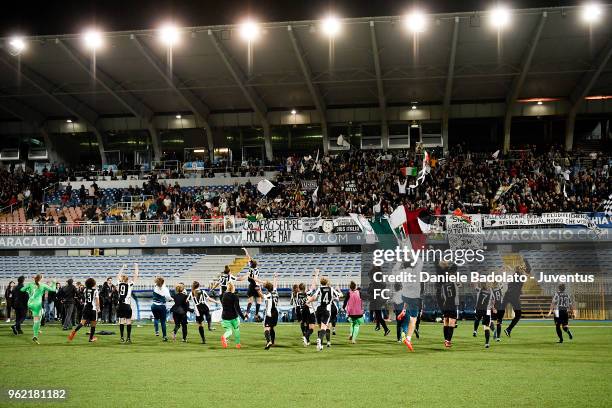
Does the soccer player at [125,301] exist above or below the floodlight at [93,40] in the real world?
below

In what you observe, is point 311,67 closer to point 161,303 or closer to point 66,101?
point 66,101

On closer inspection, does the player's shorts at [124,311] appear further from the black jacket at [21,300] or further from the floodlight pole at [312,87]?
the floodlight pole at [312,87]

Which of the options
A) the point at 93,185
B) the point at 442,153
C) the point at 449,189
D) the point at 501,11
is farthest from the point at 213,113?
the point at 501,11

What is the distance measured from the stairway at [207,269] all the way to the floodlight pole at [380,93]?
14.1 metres

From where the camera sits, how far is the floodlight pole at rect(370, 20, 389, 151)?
36950 millimetres

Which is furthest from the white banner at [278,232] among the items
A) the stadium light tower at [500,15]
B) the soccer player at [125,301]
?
the soccer player at [125,301]

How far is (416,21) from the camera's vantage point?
3431 centimetres

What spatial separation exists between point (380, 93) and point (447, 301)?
1160 inches

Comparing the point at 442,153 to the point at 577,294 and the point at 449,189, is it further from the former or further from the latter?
the point at 577,294

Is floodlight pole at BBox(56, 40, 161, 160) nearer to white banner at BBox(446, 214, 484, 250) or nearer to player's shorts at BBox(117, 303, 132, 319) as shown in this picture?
player's shorts at BBox(117, 303, 132, 319)

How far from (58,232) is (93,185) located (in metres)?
8.29

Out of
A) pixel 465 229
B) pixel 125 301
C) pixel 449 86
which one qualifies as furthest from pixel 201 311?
pixel 449 86

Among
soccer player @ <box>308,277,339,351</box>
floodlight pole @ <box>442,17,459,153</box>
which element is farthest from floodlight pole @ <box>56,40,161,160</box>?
soccer player @ <box>308,277,339,351</box>

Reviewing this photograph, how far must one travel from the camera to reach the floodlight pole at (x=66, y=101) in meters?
42.8
